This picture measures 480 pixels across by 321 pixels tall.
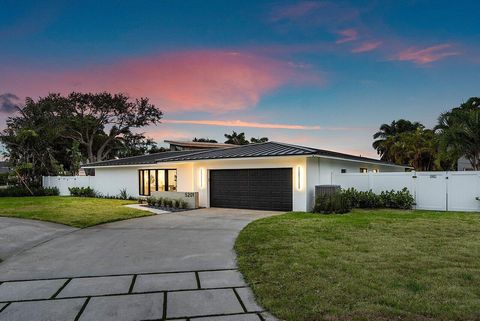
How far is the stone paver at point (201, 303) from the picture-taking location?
12.1 feet

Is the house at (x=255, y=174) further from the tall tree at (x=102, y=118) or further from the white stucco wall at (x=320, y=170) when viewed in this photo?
the tall tree at (x=102, y=118)

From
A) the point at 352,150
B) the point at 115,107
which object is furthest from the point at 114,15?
the point at 115,107

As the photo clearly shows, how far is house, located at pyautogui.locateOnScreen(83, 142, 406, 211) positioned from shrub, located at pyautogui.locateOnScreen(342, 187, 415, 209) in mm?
1365

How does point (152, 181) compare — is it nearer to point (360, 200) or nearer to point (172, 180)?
point (172, 180)

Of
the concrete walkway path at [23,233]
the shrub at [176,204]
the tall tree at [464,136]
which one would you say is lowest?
the concrete walkway path at [23,233]

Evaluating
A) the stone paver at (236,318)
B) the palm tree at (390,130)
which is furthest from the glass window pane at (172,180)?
the palm tree at (390,130)

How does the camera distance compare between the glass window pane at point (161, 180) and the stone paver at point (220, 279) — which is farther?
the glass window pane at point (161, 180)

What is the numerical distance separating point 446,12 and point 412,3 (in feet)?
5.22

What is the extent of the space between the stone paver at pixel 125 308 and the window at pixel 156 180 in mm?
14192

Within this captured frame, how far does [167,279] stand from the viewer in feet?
16.2

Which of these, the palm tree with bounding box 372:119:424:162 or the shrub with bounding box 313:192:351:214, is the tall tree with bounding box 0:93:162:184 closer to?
the shrub with bounding box 313:192:351:214

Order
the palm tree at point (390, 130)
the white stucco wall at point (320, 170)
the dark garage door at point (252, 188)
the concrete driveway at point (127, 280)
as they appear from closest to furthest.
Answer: the concrete driveway at point (127, 280) < the white stucco wall at point (320, 170) < the dark garage door at point (252, 188) < the palm tree at point (390, 130)

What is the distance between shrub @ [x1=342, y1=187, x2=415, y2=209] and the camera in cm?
1334

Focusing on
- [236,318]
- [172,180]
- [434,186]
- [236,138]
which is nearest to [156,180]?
[172,180]
